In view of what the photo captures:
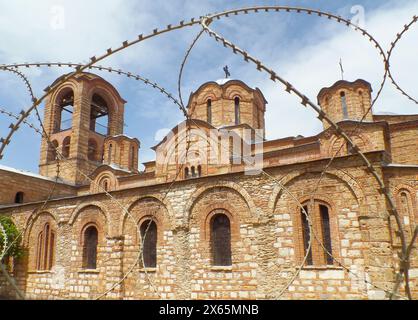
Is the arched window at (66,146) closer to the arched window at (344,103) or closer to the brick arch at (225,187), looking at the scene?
the brick arch at (225,187)

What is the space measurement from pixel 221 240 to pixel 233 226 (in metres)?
0.66

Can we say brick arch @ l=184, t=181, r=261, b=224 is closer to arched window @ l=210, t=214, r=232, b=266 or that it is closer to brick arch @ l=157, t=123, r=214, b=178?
arched window @ l=210, t=214, r=232, b=266

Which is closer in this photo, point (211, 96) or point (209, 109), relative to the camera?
point (211, 96)

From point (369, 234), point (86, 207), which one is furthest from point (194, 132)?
point (369, 234)

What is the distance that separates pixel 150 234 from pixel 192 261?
2097 mm

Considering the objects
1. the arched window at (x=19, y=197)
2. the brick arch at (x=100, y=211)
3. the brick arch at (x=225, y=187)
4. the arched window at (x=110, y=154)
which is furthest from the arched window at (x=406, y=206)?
the arched window at (x=110, y=154)

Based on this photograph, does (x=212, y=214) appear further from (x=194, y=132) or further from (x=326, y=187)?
(x=194, y=132)

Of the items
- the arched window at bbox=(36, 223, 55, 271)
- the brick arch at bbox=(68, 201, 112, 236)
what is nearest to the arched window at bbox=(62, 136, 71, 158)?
the arched window at bbox=(36, 223, 55, 271)

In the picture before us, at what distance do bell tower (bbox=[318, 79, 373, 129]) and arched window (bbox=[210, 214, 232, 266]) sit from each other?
37.3 feet

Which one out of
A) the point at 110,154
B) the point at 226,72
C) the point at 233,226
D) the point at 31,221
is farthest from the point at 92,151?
the point at 233,226

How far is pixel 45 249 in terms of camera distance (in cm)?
1472

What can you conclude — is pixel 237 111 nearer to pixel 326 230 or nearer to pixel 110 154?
pixel 110 154

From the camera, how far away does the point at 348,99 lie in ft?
66.9

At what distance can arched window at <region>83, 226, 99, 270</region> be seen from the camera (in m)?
13.4
